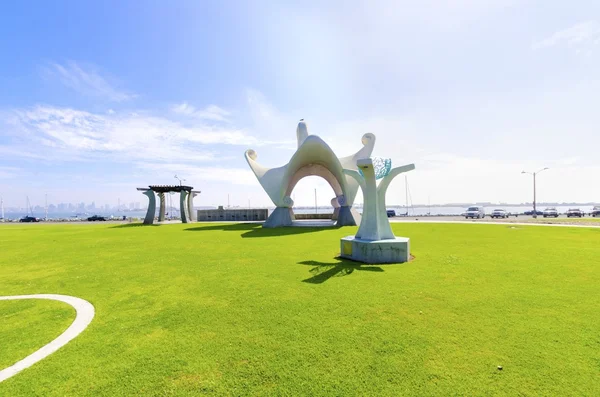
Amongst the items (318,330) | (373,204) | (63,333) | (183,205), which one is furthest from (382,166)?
(183,205)

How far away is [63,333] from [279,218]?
931 inches

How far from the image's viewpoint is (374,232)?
12055 mm

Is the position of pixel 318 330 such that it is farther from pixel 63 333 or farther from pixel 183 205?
pixel 183 205

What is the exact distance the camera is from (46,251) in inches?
605

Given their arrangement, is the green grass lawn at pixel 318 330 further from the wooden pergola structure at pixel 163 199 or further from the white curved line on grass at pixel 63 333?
the wooden pergola structure at pixel 163 199

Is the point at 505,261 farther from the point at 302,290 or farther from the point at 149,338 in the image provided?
the point at 149,338

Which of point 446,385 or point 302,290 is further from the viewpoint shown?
point 302,290

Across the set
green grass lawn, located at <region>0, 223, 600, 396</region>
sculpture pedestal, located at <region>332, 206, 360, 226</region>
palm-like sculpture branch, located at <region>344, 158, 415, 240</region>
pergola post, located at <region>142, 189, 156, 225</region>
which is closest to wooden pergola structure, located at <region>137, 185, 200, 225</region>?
pergola post, located at <region>142, 189, 156, 225</region>

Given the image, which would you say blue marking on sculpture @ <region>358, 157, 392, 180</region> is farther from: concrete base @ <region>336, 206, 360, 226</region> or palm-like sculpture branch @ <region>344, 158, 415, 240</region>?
concrete base @ <region>336, 206, 360, 226</region>

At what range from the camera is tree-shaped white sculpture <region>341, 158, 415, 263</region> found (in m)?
11.1

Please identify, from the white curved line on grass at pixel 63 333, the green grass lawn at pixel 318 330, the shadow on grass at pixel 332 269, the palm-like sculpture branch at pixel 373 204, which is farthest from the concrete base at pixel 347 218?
the white curved line on grass at pixel 63 333

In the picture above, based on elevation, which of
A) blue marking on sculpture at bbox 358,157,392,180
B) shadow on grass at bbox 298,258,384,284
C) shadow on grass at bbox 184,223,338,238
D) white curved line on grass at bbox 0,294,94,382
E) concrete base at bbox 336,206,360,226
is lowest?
white curved line on grass at bbox 0,294,94,382

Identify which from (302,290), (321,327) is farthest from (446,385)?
(302,290)

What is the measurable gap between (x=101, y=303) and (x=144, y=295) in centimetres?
96
